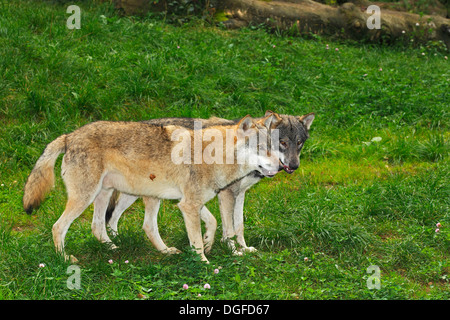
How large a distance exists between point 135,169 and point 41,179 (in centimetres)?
96

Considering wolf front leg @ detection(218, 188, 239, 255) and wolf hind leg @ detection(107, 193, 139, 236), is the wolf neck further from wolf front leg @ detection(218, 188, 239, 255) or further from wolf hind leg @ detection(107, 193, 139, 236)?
wolf hind leg @ detection(107, 193, 139, 236)

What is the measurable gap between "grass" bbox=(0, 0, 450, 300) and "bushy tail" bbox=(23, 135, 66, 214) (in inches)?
19.1

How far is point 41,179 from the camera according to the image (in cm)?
597

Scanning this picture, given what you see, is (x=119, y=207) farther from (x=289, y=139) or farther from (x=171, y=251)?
(x=289, y=139)

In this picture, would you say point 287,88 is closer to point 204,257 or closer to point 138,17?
point 138,17

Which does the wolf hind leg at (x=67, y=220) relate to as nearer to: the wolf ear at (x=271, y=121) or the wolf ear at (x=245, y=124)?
the wolf ear at (x=245, y=124)

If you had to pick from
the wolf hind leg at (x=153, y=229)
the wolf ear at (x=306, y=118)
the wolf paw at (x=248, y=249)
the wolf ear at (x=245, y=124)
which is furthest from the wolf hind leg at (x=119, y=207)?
the wolf ear at (x=306, y=118)

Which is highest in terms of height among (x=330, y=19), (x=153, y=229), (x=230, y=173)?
(x=330, y=19)

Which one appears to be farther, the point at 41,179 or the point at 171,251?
the point at 171,251

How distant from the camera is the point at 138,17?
12.2m

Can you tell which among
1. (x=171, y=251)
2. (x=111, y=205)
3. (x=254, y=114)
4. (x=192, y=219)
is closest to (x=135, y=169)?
(x=192, y=219)

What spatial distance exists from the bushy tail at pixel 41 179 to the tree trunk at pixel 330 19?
280 inches

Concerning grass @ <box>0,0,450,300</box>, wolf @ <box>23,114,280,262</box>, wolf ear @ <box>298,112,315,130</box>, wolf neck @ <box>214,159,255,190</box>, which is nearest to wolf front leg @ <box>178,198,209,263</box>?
wolf @ <box>23,114,280,262</box>

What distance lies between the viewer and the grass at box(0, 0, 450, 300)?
556cm
